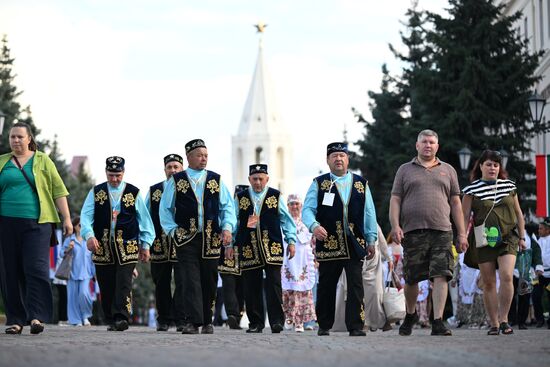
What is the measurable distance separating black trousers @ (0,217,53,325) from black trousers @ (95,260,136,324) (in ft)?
10.2

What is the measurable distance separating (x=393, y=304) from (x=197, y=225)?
182 inches

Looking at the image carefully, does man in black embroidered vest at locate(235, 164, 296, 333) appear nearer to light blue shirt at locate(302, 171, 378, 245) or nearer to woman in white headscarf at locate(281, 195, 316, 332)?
light blue shirt at locate(302, 171, 378, 245)

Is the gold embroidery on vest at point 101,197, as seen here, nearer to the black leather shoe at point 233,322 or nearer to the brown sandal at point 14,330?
the brown sandal at point 14,330

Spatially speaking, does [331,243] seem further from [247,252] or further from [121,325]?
[121,325]

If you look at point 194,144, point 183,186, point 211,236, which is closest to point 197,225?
point 211,236

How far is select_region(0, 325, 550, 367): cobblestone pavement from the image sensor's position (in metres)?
9.45

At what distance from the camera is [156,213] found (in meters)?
19.0

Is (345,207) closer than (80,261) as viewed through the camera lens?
Yes

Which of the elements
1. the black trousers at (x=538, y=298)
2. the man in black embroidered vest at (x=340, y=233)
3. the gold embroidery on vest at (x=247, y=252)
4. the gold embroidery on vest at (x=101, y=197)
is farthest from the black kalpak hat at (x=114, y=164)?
the black trousers at (x=538, y=298)

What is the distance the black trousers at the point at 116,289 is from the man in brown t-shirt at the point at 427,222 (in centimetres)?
410

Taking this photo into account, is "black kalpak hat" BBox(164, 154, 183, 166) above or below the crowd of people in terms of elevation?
above

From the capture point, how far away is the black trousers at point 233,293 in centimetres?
2153

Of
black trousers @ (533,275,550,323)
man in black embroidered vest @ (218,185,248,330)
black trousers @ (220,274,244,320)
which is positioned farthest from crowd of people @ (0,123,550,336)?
black trousers @ (533,275,550,323)

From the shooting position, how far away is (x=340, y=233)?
1527cm
